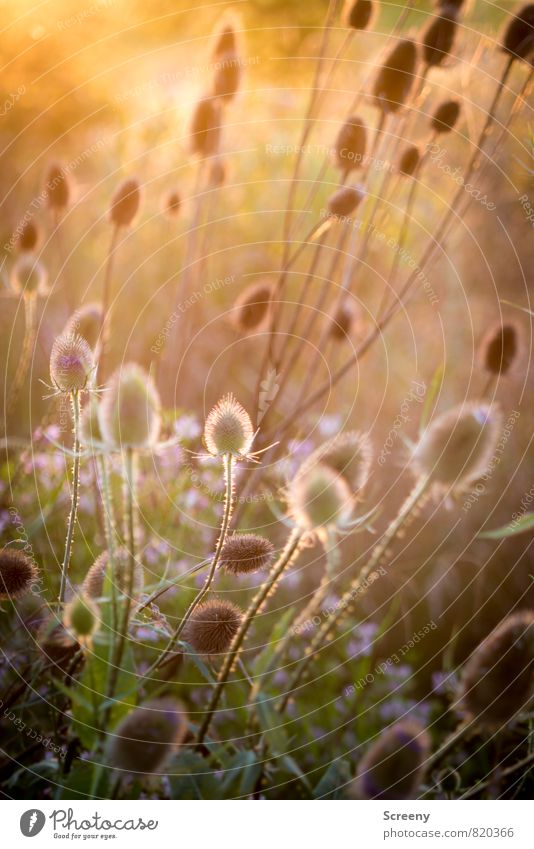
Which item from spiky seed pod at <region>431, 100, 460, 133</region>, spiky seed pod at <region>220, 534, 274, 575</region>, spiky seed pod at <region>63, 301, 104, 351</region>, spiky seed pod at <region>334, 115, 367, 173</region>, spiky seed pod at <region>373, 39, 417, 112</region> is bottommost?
spiky seed pod at <region>220, 534, 274, 575</region>

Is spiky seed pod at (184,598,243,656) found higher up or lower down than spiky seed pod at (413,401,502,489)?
lower down

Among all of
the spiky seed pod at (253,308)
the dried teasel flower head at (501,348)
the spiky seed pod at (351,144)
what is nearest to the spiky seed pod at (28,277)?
the spiky seed pod at (253,308)

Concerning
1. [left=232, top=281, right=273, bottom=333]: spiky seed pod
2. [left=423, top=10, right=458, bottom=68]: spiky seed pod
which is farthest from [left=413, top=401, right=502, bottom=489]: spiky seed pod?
[left=423, top=10, right=458, bottom=68]: spiky seed pod

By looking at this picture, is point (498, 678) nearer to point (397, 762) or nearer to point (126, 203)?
point (397, 762)

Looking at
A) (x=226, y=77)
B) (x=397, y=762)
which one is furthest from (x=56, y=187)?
(x=397, y=762)

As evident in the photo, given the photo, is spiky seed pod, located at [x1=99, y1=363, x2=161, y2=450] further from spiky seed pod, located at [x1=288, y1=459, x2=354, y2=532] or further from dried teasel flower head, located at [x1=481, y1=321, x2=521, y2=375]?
dried teasel flower head, located at [x1=481, y1=321, x2=521, y2=375]

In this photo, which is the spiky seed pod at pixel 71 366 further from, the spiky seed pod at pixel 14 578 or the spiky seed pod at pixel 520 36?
the spiky seed pod at pixel 520 36
